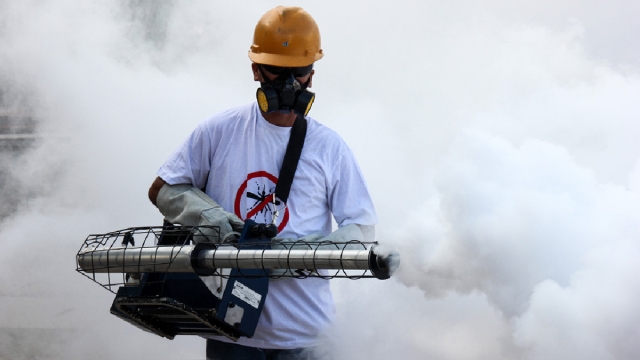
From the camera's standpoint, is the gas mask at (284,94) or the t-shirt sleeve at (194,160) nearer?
the gas mask at (284,94)

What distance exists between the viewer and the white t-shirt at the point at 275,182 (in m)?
3.95

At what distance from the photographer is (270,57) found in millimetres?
4016

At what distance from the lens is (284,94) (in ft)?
12.8

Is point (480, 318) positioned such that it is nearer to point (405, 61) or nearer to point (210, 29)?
point (405, 61)

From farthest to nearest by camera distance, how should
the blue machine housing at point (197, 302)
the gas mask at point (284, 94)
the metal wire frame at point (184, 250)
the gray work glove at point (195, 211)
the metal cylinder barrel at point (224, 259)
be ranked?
the gas mask at point (284, 94)
the gray work glove at point (195, 211)
the blue machine housing at point (197, 302)
the metal wire frame at point (184, 250)
the metal cylinder barrel at point (224, 259)

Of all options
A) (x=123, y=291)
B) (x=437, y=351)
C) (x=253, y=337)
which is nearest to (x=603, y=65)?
(x=437, y=351)

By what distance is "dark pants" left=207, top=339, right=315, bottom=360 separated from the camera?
12.9ft

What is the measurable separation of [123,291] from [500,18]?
15.3ft

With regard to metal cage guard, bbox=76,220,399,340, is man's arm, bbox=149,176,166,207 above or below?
above

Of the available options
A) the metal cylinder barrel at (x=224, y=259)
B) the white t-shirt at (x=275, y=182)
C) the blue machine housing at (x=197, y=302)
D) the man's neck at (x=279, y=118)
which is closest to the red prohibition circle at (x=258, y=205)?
the white t-shirt at (x=275, y=182)

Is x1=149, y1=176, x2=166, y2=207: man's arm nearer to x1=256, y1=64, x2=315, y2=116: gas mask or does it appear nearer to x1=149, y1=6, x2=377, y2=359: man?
x1=149, y1=6, x2=377, y2=359: man

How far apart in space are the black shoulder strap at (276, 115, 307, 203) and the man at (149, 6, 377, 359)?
2cm

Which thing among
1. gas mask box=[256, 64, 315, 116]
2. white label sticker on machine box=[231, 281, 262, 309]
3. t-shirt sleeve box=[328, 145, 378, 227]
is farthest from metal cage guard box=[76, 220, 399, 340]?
gas mask box=[256, 64, 315, 116]

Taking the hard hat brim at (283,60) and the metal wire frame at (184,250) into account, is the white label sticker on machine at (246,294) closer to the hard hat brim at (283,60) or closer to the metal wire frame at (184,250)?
the metal wire frame at (184,250)
